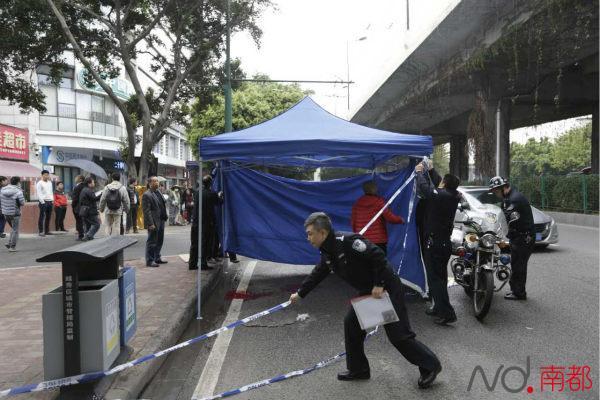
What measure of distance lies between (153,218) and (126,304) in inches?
200

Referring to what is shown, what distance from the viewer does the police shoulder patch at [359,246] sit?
12.5 feet

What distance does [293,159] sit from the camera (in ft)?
32.8

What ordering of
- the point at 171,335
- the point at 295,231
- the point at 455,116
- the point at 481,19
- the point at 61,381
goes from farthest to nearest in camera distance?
the point at 455,116 → the point at 481,19 → the point at 295,231 → the point at 171,335 → the point at 61,381

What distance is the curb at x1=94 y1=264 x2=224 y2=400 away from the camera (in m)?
3.79

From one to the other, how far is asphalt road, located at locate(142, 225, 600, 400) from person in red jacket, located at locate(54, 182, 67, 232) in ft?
31.9

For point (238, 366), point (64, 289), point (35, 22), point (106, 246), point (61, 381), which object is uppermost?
point (35, 22)

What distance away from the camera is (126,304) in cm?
430

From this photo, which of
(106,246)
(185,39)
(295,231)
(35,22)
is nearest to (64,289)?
(106,246)

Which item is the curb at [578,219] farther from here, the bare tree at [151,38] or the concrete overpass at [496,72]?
the bare tree at [151,38]

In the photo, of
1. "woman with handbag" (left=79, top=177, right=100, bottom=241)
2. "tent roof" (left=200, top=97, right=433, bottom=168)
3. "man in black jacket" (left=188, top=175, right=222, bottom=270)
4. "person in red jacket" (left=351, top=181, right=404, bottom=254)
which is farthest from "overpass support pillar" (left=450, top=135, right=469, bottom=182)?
"person in red jacket" (left=351, top=181, right=404, bottom=254)

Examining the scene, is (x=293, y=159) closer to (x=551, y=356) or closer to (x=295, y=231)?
(x=295, y=231)

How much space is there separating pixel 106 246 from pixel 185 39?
556 inches

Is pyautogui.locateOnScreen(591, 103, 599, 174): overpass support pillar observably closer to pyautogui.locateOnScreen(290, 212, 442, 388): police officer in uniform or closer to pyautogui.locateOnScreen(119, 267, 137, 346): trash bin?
pyautogui.locateOnScreen(290, 212, 442, 388): police officer in uniform

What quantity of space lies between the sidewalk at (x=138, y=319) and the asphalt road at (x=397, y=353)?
22 centimetres
